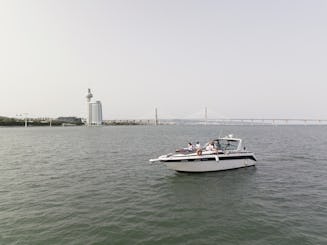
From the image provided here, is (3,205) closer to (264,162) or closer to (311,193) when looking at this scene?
(311,193)

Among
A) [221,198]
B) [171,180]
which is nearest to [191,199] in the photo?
[221,198]

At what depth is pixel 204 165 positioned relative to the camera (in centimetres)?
1936

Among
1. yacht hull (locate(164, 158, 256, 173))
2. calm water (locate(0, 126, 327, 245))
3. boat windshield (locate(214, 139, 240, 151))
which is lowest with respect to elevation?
calm water (locate(0, 126, 327, 245))

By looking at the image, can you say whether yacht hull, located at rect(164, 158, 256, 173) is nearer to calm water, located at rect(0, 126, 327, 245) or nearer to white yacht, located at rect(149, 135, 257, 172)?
white yacht, located at rect(149, 135, 257, 172)

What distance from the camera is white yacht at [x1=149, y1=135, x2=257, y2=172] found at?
18.5 m

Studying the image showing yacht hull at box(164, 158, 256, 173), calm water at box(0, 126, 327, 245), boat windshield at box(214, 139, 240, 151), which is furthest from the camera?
boat windshield at box(214, 139, 240, 151)

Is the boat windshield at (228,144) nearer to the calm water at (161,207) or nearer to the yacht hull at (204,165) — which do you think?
the yacht hull at (204,165)

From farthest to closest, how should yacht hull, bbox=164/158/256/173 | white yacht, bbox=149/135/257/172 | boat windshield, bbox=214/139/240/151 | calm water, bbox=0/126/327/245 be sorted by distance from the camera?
boat windshield, bbox=214/139/240/151 → yacht hull, bbox=164/158/256/173 → white yacht, bbox=149/135/257/172 → calm water, bbox=0/126/327/245

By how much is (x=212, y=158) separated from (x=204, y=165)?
0.90m

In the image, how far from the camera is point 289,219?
35.8ft

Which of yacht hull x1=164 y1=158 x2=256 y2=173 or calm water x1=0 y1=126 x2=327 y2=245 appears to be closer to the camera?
calm water x1=0 y1=126 x2=327 y2=245

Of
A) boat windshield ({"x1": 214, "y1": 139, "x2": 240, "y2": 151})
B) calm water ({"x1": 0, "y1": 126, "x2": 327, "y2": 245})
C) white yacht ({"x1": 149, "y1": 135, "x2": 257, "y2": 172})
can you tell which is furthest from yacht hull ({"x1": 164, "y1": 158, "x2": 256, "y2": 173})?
boat windshield ({"x1": 214, "y1": 139, "x2": 240, "y2": 151})

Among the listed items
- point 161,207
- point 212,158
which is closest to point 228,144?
point 212,158

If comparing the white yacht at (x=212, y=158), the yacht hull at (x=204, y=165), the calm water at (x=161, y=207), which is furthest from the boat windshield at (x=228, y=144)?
the calm water at (x=161, y=207)
